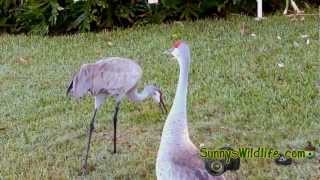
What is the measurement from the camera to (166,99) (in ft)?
21.6

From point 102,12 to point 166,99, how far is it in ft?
10.3

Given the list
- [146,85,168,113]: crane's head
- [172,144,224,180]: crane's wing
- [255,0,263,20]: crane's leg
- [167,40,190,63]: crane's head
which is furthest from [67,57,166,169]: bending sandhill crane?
[255,0,263,20]: crane's leg

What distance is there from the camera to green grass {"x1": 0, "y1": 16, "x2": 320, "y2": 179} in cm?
557

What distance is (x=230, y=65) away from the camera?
739 centimetres

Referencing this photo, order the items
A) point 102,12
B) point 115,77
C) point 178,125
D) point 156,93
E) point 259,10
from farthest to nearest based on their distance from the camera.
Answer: point 102,12 → point 259,10 → point 156,93 → point 115,77 → point 178,125

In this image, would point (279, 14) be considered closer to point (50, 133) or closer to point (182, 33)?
point (182, 33)

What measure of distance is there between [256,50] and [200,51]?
0.55 m

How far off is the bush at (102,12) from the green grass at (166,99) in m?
A: 0.32

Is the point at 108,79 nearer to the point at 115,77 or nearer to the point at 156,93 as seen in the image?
the point at 115,77

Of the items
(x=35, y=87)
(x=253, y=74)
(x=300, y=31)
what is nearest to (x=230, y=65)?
(x=253, y=74)

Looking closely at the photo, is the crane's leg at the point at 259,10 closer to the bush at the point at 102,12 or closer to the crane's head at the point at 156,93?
the bush at the point at 102,12

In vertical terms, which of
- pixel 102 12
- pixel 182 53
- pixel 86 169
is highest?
pixel 182 53

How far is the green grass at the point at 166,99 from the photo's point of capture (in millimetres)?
5574

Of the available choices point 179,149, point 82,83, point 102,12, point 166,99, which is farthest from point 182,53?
point 102,12
